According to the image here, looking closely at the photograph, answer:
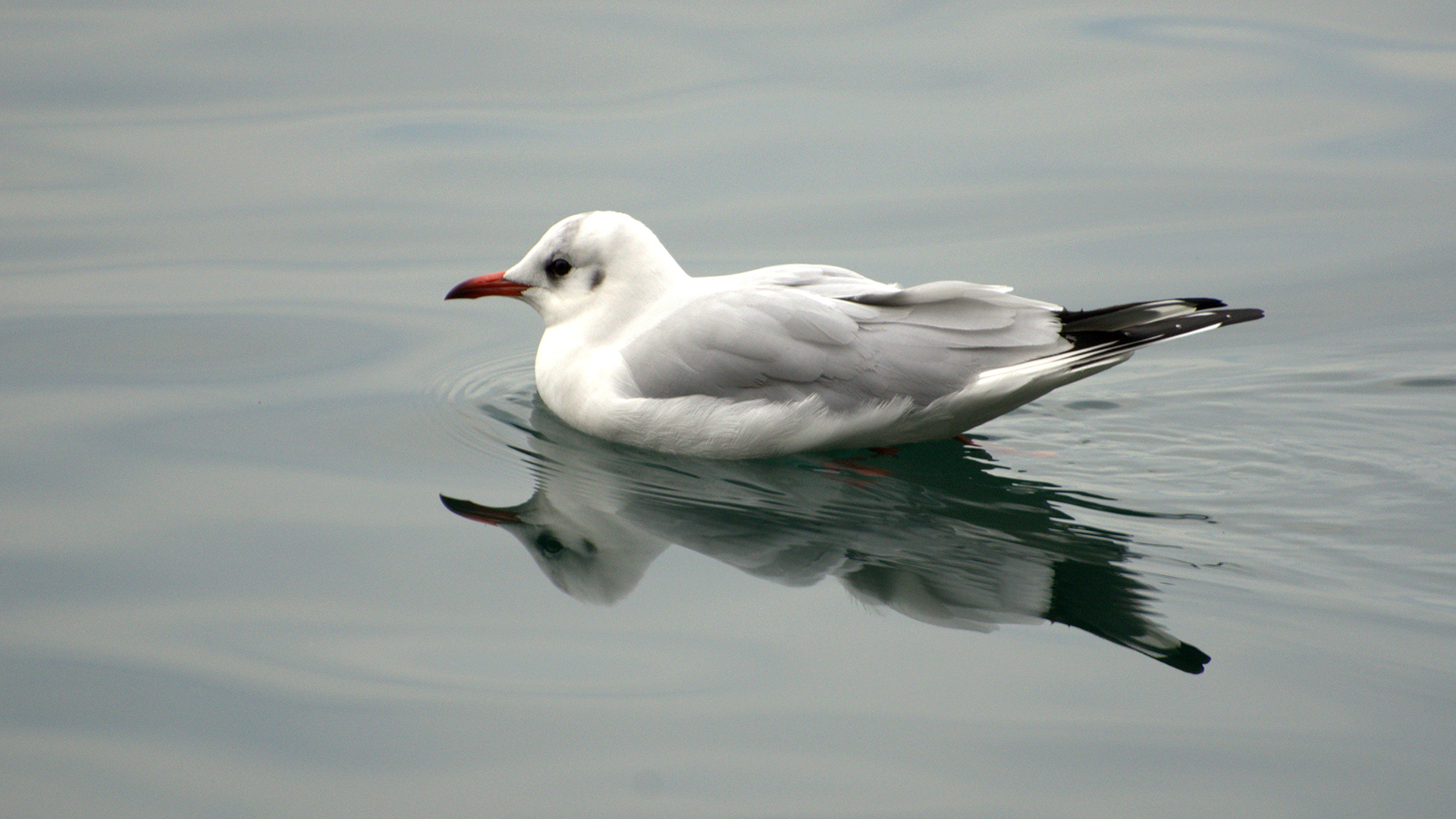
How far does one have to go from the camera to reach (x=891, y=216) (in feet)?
30.1

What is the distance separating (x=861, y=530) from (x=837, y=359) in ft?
2.56

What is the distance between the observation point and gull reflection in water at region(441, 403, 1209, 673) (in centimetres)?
491

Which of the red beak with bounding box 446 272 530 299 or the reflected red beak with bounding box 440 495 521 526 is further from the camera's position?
the red beak with bounding box 446 272 530 299

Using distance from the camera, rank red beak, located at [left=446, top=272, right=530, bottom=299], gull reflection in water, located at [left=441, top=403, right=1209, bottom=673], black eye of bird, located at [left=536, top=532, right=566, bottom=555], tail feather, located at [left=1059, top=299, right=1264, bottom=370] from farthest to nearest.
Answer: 1. red beak, located at [left=446, top=272, right=530, bottom=299]
2. tail feather, located at [left=1059, top=299, right=1264, bottom=370]
3. black eye of bird, located at [left=536, top=532, right=566, bottom=555]
4. gull reflection in water, located at [left=441, top=403, right=1209, bottom=673]

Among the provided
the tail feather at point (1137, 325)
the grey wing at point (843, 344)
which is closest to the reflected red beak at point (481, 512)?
the grey wing at point (843, 344)

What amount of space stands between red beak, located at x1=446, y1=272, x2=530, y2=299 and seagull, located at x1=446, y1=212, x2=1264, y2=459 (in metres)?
0.66

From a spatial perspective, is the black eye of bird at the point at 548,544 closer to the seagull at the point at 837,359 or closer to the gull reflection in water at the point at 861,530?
the gull reflection in water at the point at 861,530

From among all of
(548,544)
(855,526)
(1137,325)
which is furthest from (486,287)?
(1137,325)

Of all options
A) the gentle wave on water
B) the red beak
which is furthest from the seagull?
the red beak

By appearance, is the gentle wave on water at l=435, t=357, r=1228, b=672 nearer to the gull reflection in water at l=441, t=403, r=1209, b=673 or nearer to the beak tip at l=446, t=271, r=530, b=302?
the gull reflection in water at l=441, t=403, r=1209, b=673

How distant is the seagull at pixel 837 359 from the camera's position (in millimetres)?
5793

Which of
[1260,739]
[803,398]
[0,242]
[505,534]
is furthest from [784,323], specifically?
[0,242]

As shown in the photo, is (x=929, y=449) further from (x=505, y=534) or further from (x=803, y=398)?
(x=505, y=534)

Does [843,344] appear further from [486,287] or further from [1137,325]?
[486,287]
